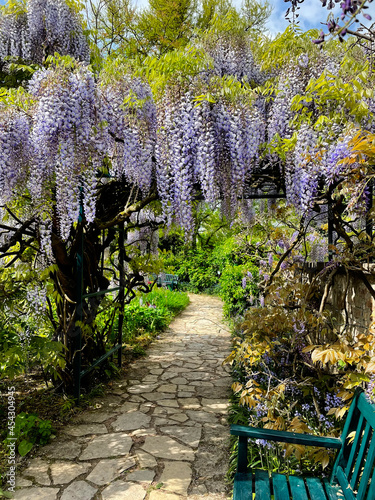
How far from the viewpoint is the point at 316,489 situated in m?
1.89

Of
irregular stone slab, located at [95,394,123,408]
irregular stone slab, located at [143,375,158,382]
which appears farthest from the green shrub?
irregular stone slab, located at [95,394,123,408]

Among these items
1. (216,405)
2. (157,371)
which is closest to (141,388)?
(157,371)

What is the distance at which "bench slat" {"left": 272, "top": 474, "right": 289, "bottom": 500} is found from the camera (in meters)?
1.79

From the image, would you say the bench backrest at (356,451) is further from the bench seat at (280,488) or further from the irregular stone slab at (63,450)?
the irregular stone slab at (63,450)

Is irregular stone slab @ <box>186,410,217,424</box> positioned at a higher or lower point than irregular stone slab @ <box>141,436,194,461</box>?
lower

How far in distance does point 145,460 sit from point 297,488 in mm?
1321

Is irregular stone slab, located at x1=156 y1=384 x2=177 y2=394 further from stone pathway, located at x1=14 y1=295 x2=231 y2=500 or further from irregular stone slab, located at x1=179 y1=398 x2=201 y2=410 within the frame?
irregular stone slab, located at x1=179 y1=398 x2=201 y2=410

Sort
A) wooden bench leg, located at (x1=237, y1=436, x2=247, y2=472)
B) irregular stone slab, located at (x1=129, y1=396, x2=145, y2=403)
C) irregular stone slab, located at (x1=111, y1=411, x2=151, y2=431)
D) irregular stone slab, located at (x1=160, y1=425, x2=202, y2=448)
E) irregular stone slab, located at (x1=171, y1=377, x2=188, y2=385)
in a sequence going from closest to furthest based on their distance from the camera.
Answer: wooden bench leg, located at (x1=237, y1=436, x2=247, y2=472)
irregular stone slab, located at (x1=160, y1=425, x2=202, y2=448)
irregular stone slab, located at (x1=111, y1=411, x2=151, y2=431)
irregular stone slab, located at (x1=129, y1=396, x2=145, y2=403)
irregular stone slab, located at (x1=171, y1=377, x2=188, y2=385)

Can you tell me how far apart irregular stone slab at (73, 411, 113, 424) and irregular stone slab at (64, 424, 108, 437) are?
9 centimetres

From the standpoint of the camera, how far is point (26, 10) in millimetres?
4215

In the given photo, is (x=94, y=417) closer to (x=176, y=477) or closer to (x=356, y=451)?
(x=176, y=477)

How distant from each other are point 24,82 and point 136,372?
368 centimetres

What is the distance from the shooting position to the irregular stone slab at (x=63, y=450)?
2838 mm

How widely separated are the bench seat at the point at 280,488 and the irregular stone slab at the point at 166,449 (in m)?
0.99
